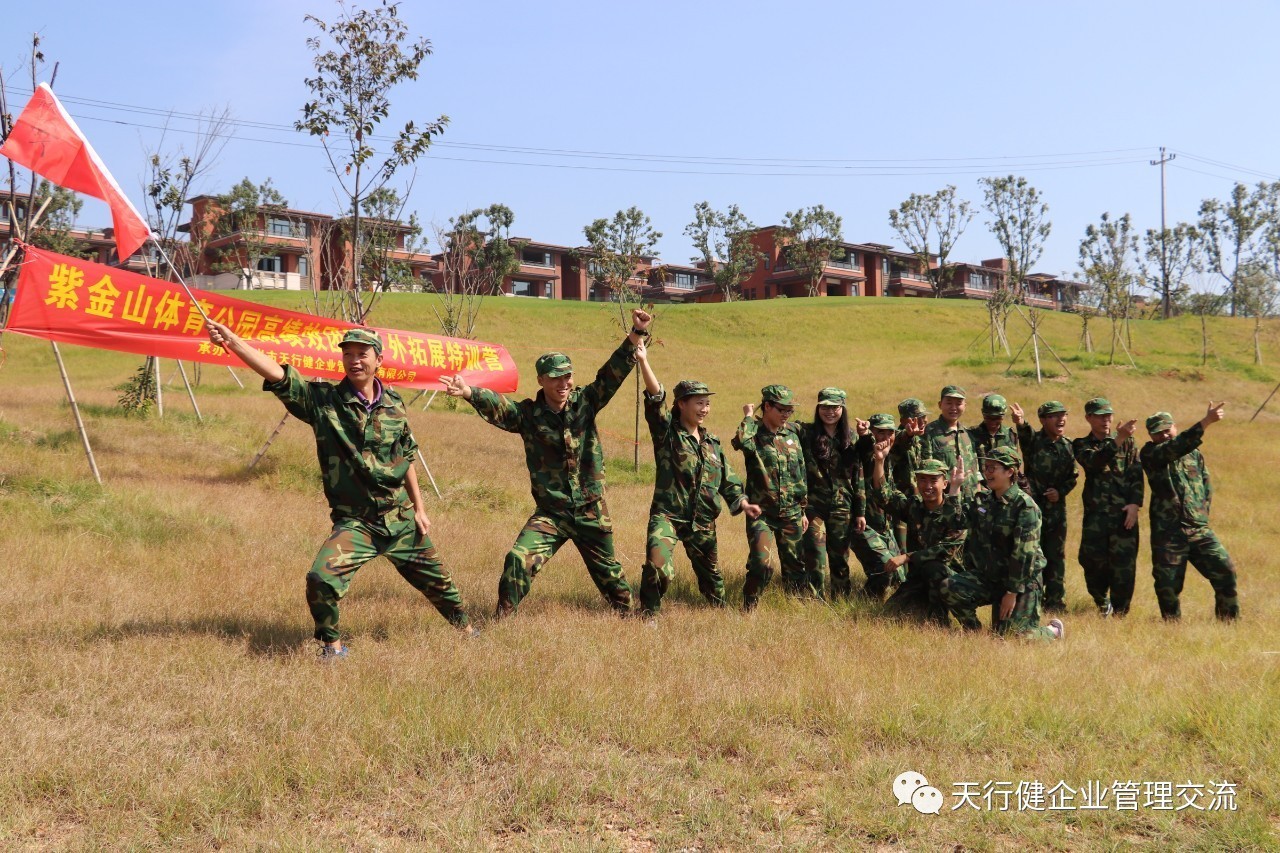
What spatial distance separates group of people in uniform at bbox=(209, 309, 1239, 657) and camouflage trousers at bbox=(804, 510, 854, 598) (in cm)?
2

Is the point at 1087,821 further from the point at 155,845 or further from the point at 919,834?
the point at 155,845

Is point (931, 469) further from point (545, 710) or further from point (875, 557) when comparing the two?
point (545, 710)

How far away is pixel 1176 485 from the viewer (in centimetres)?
841

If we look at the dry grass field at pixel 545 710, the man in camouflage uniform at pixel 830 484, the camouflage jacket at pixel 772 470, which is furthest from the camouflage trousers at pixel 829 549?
the dry grass field at pixel 545 710

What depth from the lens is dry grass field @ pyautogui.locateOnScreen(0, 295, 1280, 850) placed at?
405 centimetres

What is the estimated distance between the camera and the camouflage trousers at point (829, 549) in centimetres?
830

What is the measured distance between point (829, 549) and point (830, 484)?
603 millimetres

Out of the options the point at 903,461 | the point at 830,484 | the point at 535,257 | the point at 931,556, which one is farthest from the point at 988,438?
the point at 535,257

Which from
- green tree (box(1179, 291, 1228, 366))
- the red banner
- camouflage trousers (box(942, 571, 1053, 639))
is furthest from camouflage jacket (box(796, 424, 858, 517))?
green tree (box(1179, 291, 1228, 366))

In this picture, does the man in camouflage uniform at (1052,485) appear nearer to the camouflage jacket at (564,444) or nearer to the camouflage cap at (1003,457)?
the camouflage cap at (1003,457)

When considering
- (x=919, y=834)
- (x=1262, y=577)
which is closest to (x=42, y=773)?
(x=919, y=834)

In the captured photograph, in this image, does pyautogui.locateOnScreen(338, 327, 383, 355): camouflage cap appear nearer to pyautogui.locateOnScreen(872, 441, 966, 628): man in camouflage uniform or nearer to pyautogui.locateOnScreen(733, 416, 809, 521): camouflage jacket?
pyautogui.locateOnScreen(733, 416, 809, 521): camouflage jacket

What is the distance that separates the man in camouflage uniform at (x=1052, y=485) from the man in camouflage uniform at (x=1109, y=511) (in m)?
0.17

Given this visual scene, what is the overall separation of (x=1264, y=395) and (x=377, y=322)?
101 ft
